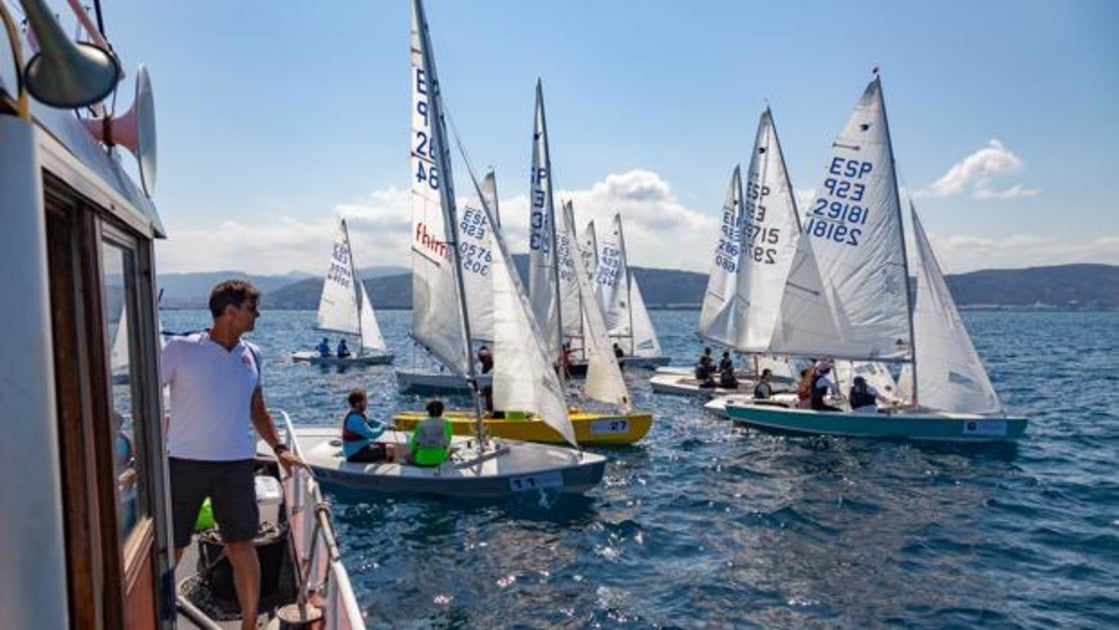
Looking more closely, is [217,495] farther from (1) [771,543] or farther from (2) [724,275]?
(2) [724,275]

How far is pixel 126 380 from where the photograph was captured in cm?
290

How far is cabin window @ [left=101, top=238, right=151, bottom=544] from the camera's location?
8.55 ft

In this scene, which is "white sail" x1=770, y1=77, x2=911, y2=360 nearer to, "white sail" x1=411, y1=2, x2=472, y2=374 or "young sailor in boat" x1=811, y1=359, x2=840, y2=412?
"young sailor in boat" x1=811, y1=359, x2=840, y2=412

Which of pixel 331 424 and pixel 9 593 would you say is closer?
pixel 9 593

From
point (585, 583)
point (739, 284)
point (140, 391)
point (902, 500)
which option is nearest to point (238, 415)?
point (140, 391)

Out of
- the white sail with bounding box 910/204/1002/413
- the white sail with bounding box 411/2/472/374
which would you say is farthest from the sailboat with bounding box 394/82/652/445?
the white sail with bounding box 910/204/1002/413

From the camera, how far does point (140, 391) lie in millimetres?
3070

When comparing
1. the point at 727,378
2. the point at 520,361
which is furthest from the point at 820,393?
the point at 520,361

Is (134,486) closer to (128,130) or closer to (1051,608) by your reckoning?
(128,130)

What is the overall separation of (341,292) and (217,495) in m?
37.0

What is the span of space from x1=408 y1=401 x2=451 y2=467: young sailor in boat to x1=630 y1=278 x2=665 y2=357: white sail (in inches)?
1020

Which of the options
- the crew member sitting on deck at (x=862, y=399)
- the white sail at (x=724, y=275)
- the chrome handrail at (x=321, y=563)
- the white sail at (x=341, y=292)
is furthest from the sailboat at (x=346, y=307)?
the chrome handrail at (x=321, y=563)

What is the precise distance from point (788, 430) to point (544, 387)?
9059 millimetres

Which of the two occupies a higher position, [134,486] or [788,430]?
[134,486]
